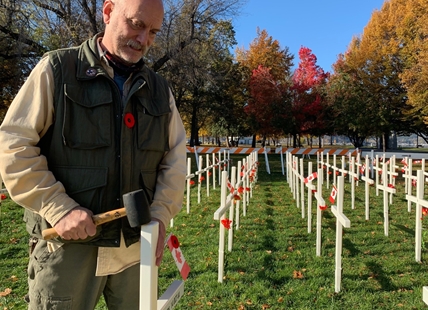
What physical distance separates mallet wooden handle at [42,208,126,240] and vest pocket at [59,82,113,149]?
321 mm

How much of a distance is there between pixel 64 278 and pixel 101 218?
0.38 metres

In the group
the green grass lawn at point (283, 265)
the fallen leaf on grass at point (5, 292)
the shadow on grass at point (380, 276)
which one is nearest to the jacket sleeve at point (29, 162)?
the green grass lawn at point (283, 265)

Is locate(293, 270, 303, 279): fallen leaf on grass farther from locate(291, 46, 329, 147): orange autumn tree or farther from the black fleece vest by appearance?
locate(291, 46, 329, 147): orange autumn tree

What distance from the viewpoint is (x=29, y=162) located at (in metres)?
1.48

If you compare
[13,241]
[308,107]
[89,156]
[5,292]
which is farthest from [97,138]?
[308,107]

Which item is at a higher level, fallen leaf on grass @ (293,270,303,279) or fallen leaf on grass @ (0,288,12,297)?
fallen leaf on grass @ (0,288,12,297)

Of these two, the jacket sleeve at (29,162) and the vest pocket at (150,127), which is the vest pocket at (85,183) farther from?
the vest pocket at (150,127)

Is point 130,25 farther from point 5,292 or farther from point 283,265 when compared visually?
point 283,265

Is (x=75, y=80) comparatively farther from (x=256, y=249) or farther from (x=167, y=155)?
(x=256, y=249)

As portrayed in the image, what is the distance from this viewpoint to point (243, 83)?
3306cm

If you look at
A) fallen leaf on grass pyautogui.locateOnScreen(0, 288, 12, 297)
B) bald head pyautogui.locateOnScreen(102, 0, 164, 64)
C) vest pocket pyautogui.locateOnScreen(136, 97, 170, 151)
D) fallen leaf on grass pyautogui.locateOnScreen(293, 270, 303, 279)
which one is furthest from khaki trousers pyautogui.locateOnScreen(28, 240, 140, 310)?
fallen leaf on grass pyautogui.locateOnScreen(293, 270, 303, 279)

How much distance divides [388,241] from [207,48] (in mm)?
12532

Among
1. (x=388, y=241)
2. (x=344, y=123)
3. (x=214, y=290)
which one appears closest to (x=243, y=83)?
(x=344, y=123)

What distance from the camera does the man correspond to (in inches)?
59.4
